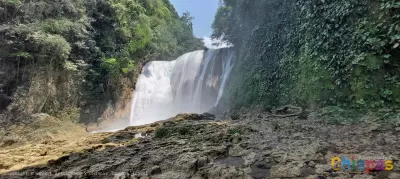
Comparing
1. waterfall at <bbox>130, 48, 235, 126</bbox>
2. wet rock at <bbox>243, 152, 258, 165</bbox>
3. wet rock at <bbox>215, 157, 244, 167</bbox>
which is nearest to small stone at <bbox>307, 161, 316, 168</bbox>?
wet rock at <bbox>243, 152, 258, 165</bbox>

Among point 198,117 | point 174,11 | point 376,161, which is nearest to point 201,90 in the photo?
point 198,117

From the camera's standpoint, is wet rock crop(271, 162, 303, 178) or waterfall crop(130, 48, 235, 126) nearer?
wet rock crop(271, 162, 303, 178)

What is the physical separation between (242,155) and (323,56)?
4333mm

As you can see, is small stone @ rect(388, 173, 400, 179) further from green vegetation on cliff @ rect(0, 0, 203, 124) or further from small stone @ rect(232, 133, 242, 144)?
green vegetation on cliff @ rect(0, 0, 203, 124)

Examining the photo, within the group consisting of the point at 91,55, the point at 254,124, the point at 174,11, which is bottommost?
the point at 254,124

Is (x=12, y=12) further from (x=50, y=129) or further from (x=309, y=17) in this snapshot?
(x=309, y=17)

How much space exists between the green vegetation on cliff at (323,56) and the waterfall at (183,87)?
3.45m

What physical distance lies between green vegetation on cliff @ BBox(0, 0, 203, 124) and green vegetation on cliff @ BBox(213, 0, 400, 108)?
790cm

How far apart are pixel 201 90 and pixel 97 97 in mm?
6104

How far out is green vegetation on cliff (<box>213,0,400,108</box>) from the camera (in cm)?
574

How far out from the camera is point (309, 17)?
8.67 metres

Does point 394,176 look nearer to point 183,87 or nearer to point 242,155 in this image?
point 242,155

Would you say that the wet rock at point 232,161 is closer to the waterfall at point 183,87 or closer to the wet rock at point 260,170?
the wet rock at point 260,170

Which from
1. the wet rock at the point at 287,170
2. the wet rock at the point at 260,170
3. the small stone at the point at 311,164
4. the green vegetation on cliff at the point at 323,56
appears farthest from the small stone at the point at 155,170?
the green vegetation on cliff at the point at 323,56
